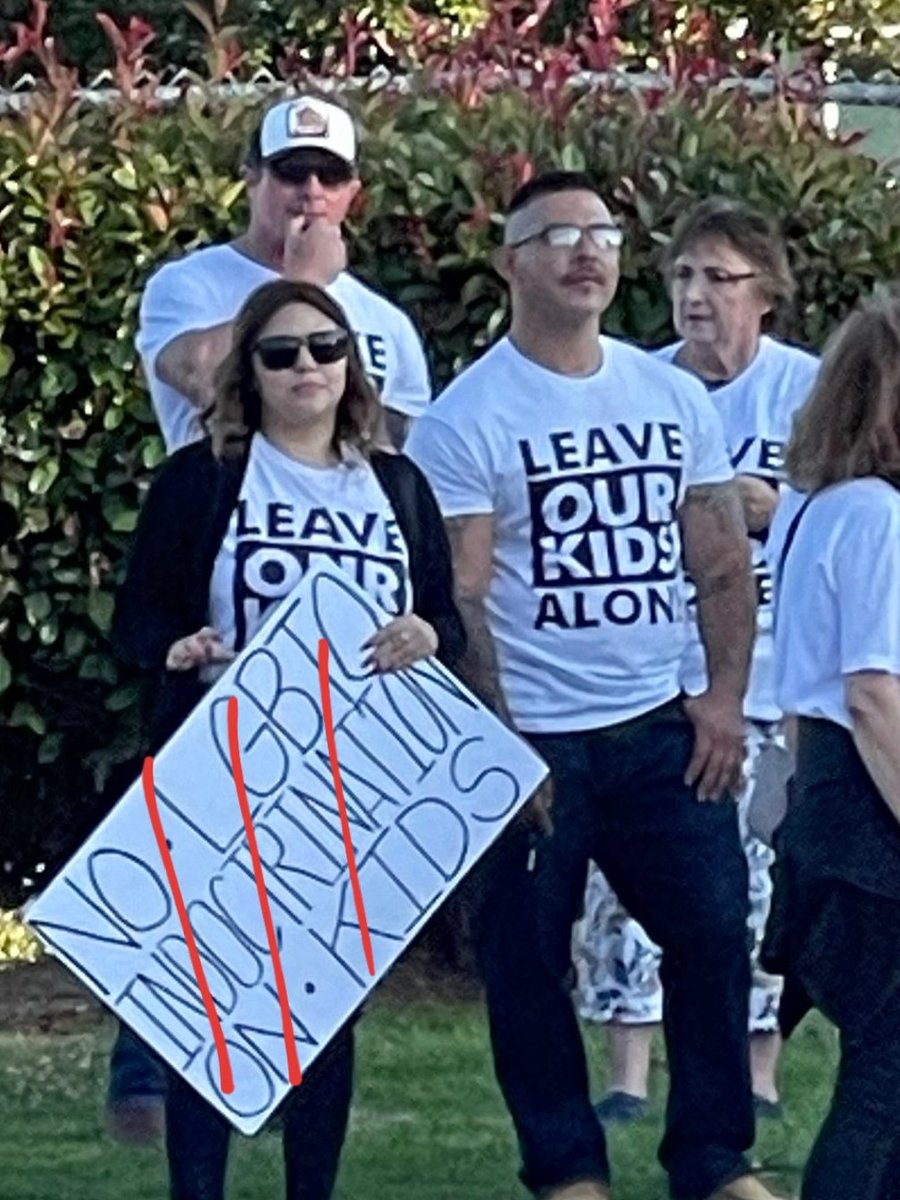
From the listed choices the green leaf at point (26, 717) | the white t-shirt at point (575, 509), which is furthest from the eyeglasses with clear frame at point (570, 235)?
the green leaf at point (26, 717)

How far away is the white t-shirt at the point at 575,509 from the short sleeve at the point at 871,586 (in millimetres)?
1042

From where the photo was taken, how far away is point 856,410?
535cm

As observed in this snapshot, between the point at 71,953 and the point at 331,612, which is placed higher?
the point at 331,612

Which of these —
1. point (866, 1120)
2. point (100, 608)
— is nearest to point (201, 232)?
point (100, 608)

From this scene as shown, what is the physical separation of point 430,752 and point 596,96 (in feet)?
9.91

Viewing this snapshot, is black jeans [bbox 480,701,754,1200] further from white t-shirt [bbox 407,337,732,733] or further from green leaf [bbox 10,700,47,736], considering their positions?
green leaf [bbox 10,700,47,736]

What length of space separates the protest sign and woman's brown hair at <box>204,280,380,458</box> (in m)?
0.28

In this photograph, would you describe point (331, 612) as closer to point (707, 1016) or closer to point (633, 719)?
point (633, 719)

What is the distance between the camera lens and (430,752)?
6.02 m

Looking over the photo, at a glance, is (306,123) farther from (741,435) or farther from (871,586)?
(871,586)

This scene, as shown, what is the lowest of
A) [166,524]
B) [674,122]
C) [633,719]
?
[633,719]

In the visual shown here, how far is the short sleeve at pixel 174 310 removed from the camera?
641 centimetres

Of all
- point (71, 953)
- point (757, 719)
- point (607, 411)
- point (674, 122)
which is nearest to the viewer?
point (71, 953)

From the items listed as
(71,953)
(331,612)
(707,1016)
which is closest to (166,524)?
(331,612)
